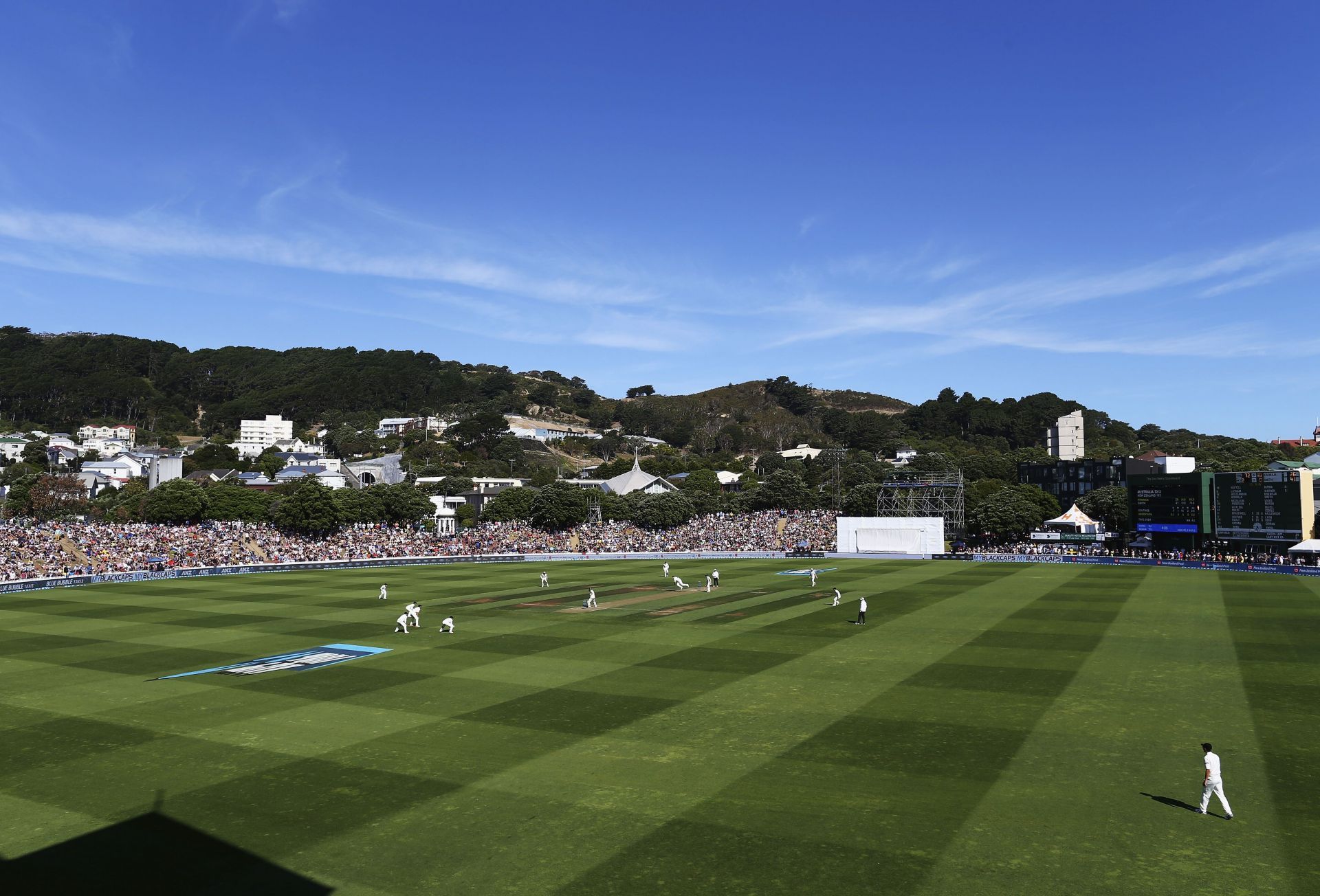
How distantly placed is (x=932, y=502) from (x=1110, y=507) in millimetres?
19408

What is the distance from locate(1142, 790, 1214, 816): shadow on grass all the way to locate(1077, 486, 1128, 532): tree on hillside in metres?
82.1

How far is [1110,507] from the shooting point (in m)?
93.1

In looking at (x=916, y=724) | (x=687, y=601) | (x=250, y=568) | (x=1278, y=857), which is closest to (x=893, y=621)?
(x=687, y=601)

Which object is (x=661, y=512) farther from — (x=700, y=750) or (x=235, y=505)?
(x=700, y=750)

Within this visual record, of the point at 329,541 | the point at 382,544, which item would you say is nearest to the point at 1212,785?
the point at 382,544

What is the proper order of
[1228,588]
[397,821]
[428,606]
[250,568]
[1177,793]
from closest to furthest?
[397,821]
[1177,793]
[428,606]
[1228,588]
[250,568]

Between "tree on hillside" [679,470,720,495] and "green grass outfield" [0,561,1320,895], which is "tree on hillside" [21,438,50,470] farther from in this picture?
"green grass outfield" [0,561,1320,895]

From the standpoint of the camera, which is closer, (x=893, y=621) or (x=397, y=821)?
(x=397, y=821)

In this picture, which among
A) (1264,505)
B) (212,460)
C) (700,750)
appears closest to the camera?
(700,750)

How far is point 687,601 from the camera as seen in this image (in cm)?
4319

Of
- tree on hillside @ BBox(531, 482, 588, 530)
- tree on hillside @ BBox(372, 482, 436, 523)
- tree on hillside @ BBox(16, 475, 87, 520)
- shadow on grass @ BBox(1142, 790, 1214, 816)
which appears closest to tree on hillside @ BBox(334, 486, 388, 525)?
tree on hillside @ BBox(372, 482, 436, 523)

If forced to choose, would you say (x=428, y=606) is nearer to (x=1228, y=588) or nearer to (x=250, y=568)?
(x=250, y=568)

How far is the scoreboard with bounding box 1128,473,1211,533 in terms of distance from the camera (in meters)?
68.1

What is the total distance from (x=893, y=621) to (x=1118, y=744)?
18.0 metres
